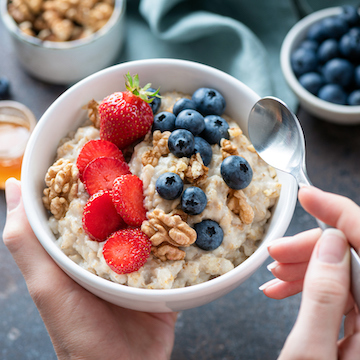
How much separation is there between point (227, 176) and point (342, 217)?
35 cm

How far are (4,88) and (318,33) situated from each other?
1657mm

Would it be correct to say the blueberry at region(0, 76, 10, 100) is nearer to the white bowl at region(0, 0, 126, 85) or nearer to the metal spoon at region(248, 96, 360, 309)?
the white bowl at region(0, 0, 126, 85)

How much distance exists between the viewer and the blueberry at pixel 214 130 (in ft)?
4.48

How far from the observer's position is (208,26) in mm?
2154

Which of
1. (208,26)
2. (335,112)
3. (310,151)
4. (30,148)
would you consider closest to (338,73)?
(335,112)

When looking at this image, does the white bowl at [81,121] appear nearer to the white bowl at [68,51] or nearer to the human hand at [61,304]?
the human hand at [61,304]

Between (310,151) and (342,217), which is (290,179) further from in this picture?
(310,151)

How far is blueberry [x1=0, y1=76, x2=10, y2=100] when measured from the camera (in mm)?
2266

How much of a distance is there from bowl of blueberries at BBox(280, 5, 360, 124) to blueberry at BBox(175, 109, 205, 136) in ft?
3.14

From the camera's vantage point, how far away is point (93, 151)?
4.35ft

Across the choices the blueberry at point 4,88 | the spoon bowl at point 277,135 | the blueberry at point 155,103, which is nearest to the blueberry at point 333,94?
the spoon bowl at point 277,135

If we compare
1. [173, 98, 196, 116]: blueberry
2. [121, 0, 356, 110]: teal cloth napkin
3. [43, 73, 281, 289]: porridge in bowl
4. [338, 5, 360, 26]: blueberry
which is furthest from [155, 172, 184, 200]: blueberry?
[338, 5, 360, 26]: blueberry

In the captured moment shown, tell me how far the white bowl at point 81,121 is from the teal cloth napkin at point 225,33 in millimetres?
664

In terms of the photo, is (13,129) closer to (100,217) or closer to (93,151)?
(93,151)
